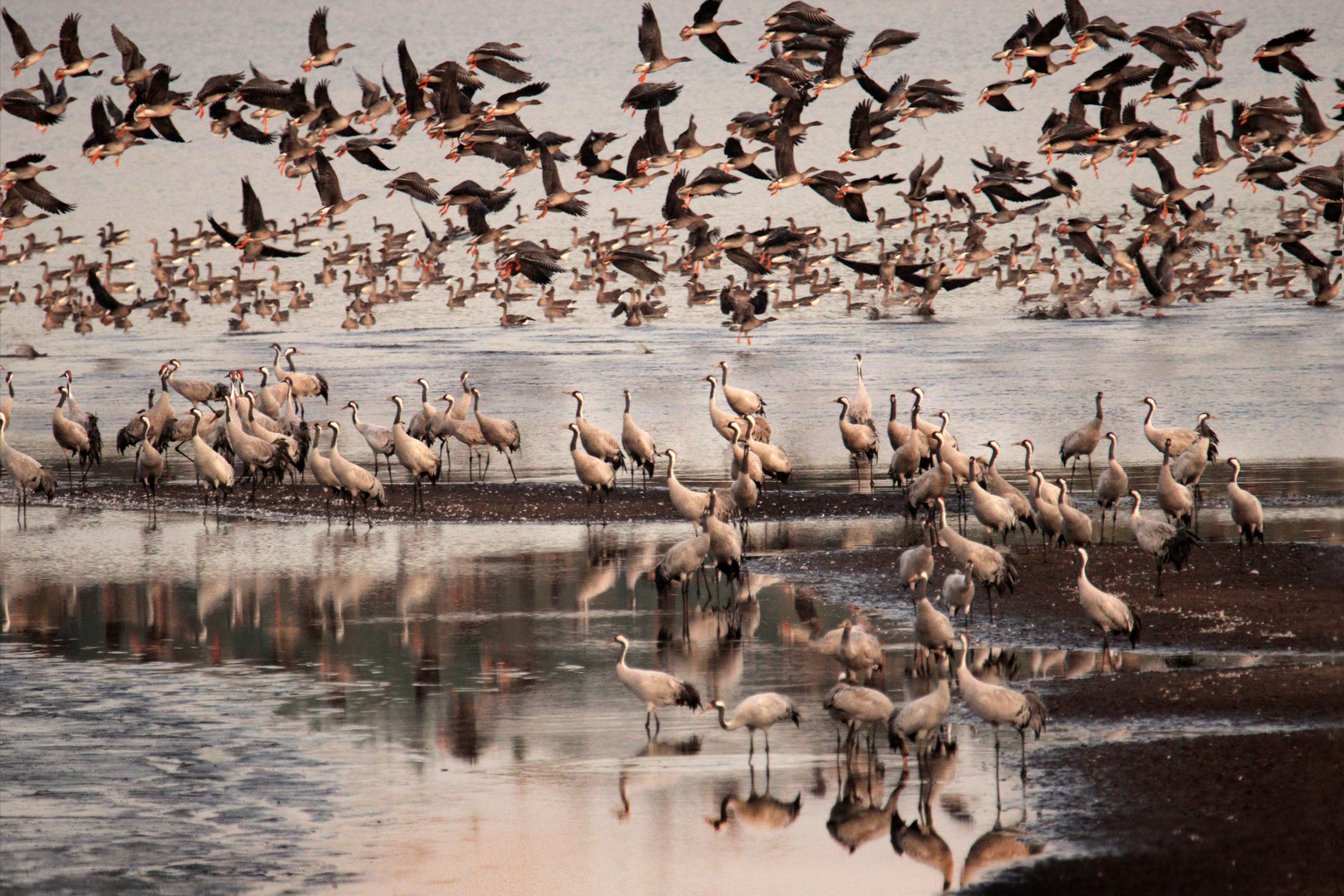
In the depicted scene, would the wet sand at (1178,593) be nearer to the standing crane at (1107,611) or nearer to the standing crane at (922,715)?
the standing crane at (1107,611)

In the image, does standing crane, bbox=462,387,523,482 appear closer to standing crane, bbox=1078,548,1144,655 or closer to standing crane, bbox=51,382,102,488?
standing crane, bbox=51,382,102,488

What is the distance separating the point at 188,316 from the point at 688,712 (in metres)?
41.2

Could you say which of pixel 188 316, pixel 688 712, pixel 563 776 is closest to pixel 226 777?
pixel 563 776

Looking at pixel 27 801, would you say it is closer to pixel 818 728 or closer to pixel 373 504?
pixel 818 728

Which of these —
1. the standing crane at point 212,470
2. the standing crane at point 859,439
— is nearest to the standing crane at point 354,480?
the standing crane at point 212,470

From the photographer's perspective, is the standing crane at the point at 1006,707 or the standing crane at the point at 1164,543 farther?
the standing crane at the point at 1164,543

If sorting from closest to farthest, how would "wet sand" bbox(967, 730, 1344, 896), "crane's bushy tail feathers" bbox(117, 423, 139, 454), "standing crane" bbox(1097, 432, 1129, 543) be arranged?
"wet sand" bbox(967, 730, 1344, 896)
"standing crane" bbox(1097, 432, 1129, 543)
"crane's bushy tail feathers" bbox(117, 423, 139, 454)

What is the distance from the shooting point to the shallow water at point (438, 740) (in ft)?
23.7

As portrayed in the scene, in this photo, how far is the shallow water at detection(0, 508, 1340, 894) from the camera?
7.22 meters

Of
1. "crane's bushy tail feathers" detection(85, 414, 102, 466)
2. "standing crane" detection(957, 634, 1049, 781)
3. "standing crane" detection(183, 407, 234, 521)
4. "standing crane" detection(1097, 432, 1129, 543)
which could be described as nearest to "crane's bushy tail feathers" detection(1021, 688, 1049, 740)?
"standing crane" detection(957, 634, 1049, 781)

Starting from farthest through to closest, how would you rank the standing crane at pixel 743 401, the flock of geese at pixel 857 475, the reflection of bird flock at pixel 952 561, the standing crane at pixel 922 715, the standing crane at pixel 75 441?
the standing crane at pixel 743 401 < the standing crane at pixel 75 441 < the flock of geese at pixel 857 475 < the reflection of bird flock at pixel 952 561 < the standing crane at pixel 922 715

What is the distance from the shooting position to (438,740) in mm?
9078

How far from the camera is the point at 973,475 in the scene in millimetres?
14891

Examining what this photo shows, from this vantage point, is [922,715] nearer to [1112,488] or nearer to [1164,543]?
[1164,543]
